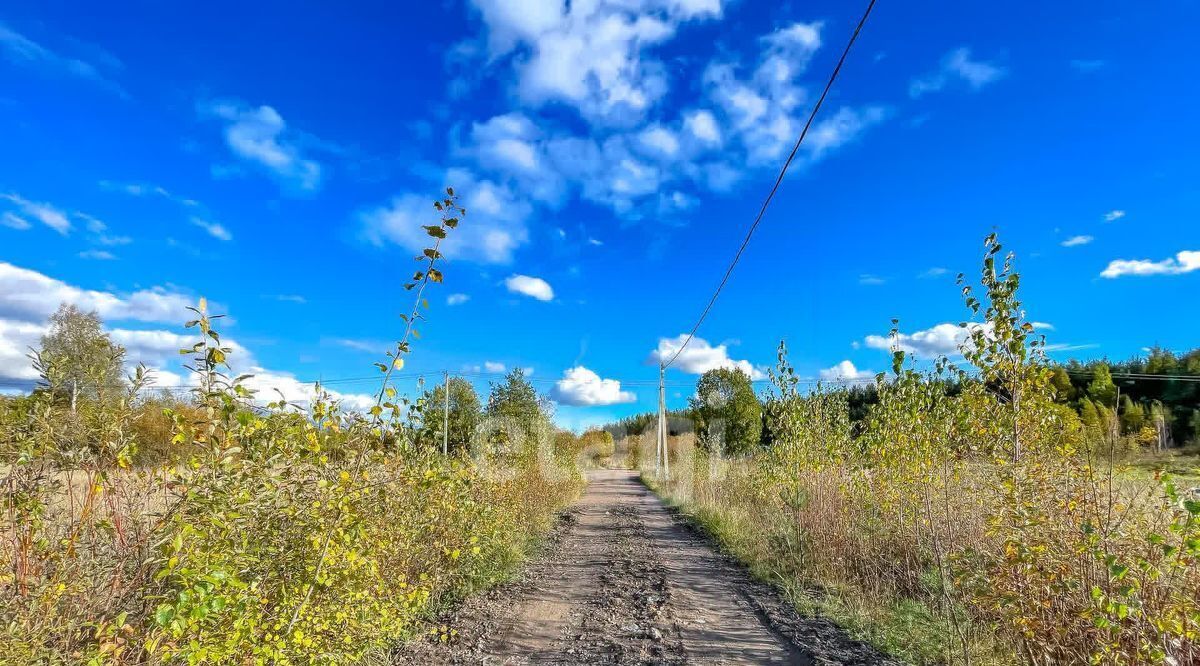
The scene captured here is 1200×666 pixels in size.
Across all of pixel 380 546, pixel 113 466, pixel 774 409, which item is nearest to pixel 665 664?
pixel 380 546

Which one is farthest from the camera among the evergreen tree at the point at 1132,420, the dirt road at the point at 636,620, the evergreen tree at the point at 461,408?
the evergreen tree at the point at 461,408

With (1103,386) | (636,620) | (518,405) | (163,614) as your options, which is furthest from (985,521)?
(518,405)

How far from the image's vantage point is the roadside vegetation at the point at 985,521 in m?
3.14

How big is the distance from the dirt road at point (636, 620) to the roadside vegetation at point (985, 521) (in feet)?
1.63

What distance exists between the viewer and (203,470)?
2516 mm

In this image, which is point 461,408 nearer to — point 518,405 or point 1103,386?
point 518,405

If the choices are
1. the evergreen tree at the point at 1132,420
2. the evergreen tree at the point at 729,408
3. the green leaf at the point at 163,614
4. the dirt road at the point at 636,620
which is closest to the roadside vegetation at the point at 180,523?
the green leaf at the point at 163,614

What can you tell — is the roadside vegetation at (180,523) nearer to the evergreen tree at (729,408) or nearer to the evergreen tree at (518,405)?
the evergreen tree at (518,405)

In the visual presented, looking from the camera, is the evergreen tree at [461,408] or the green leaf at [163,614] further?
the evergreen tree at [461,408]

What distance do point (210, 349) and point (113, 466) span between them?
0.98 meters

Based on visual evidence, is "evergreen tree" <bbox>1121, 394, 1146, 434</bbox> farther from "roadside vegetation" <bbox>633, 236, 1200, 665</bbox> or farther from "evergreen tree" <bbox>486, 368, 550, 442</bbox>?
"evergreen tree" <bbox>486, 368, 550, 442</bbox>

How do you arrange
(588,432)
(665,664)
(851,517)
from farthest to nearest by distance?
(588,432), (851,517), (665,664)

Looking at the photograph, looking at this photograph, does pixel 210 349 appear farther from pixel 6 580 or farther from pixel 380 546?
pixel 380 546

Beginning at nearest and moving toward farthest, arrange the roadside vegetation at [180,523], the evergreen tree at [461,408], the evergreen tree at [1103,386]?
1. the roadside vegetation at [180,523]
2. the evergreen tree at [1103,386]
3. the evergreen tree at [461,408]
